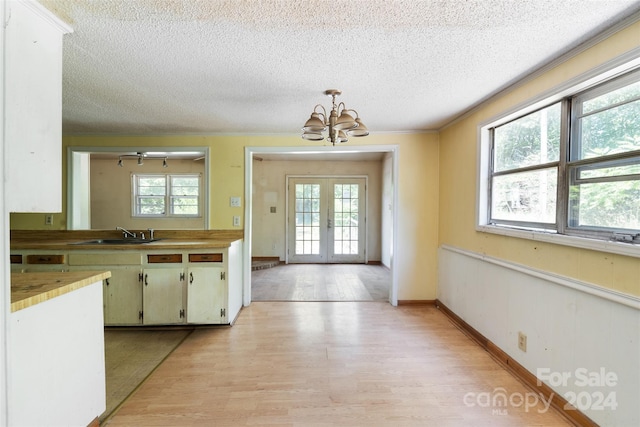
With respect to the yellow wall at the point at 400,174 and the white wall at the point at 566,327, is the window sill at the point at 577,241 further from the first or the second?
the yellow wall at the point at 400,174

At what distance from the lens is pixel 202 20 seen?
1.46 meters

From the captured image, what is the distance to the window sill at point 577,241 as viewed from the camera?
4.59 feet

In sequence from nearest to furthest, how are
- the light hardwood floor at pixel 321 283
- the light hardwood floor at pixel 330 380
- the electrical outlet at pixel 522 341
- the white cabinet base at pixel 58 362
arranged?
the white cabinet base at pixel 58 362
the light hardwood floor at pixel 330 380
the electrical outlet at pixel 522 341
the light hardwood floor at pixel 321 283

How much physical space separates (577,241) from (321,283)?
3.54 metres

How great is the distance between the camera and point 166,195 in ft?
20.2

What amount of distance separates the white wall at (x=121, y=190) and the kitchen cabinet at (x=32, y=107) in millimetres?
4869

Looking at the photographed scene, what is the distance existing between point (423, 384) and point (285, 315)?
173 cm

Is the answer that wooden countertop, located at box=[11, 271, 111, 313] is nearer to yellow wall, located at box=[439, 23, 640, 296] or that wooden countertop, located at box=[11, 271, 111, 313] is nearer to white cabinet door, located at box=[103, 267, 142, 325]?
white cabinet door, located at box=[103, 267, 142, 325]

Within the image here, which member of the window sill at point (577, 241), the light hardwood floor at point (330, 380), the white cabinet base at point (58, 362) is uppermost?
the window sill at point (577, 241)

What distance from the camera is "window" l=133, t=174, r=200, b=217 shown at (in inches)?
242

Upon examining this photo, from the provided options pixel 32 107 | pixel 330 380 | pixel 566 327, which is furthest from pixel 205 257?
pixel 566 327

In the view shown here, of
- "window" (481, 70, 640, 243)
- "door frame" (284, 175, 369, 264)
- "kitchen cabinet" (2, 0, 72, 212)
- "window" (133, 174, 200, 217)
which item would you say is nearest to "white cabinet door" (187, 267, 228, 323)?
"kitchen cabinet" (2, 0, 72, 212)

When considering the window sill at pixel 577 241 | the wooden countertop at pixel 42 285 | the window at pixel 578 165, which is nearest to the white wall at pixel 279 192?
the window at pixel 578 165

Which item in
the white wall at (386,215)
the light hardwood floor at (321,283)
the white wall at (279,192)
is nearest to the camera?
the light hardwood floor at (321,283)
